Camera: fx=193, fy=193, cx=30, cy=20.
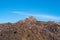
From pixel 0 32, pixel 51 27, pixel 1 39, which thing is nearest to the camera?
pixel 1 39

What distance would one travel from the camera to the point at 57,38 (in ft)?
126

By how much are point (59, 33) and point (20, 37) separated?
9.93 metres

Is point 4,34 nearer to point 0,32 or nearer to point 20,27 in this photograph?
point 0,32

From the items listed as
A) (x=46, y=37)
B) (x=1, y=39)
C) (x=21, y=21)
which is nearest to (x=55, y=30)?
(x=46, y=37)

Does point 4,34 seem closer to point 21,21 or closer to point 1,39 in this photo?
point 1,39

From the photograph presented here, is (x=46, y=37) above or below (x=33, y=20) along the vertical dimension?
below

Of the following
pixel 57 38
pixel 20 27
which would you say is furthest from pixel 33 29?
pixel 57 38

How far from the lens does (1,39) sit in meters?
32.9

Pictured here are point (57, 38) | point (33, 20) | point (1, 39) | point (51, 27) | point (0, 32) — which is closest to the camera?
point (1, 39)

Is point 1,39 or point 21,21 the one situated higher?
point 21,21

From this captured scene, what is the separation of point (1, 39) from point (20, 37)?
3.29m

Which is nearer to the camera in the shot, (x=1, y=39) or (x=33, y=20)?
(x=1, y=39)

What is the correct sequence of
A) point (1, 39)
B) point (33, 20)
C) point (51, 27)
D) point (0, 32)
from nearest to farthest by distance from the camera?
point (1, 39) → point (0, 32) → point (51, 27) → point (33, 20)

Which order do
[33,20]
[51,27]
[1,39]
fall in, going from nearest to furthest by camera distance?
1. [1,39]
2. [51,27]
3. [33,20]
